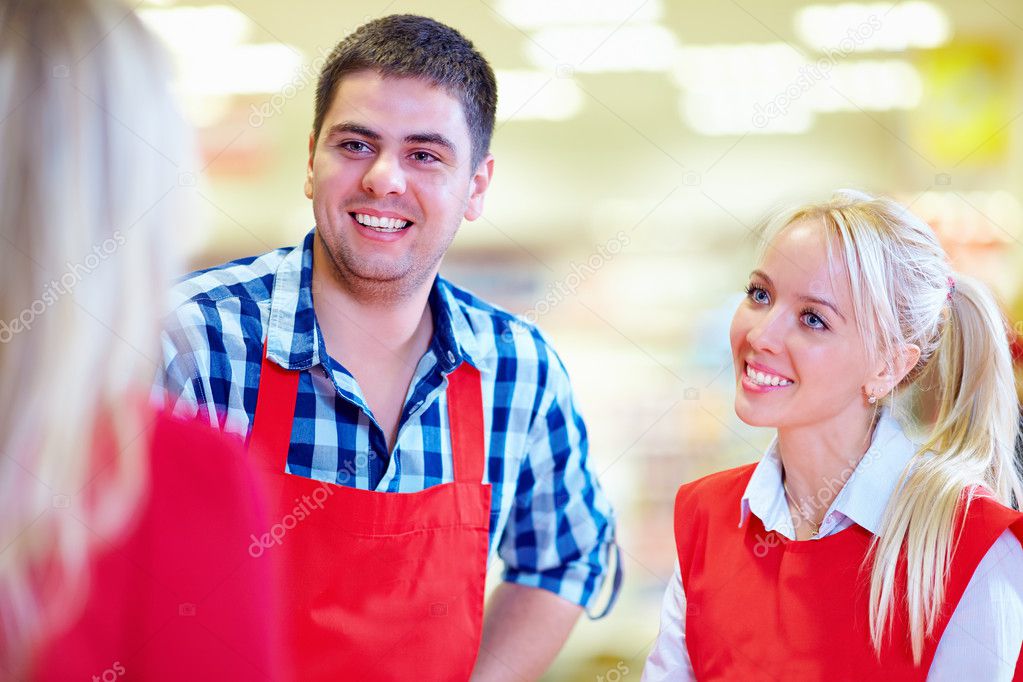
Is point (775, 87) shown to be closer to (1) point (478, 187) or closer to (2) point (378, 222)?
(1) point (478, 187)

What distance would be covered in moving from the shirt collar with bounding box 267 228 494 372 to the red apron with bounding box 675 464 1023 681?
508 mm

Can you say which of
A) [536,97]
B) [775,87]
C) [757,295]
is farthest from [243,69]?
[757,295]

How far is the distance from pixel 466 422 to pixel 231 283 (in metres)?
0.48

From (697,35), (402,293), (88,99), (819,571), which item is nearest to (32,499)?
(88,99)

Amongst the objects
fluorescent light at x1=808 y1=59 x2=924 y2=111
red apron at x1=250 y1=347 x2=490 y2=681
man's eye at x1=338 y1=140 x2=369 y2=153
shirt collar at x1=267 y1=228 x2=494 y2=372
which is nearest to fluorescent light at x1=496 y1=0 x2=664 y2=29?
fluorescent light at x1=808 y1=59 x2=924 y2=111

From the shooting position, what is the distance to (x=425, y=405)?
66.5 inches

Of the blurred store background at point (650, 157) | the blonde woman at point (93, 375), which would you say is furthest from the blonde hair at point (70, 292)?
the blurred store background at point (650, 157)

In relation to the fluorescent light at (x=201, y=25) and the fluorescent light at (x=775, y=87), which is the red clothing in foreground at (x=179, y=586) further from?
the fluorescent light at (x=775, y=87)

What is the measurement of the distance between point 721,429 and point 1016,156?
4.93 feet

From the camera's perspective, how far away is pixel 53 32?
79cm

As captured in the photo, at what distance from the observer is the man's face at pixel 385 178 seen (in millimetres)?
1610

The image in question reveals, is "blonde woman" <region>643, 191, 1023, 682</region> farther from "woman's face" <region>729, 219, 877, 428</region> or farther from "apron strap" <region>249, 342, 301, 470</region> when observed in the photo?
"apron strap" <region>249, 342, 301, 470</region>

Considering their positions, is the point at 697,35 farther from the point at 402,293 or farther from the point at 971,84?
the point at 402,293

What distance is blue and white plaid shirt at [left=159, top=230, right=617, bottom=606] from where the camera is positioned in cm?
157
